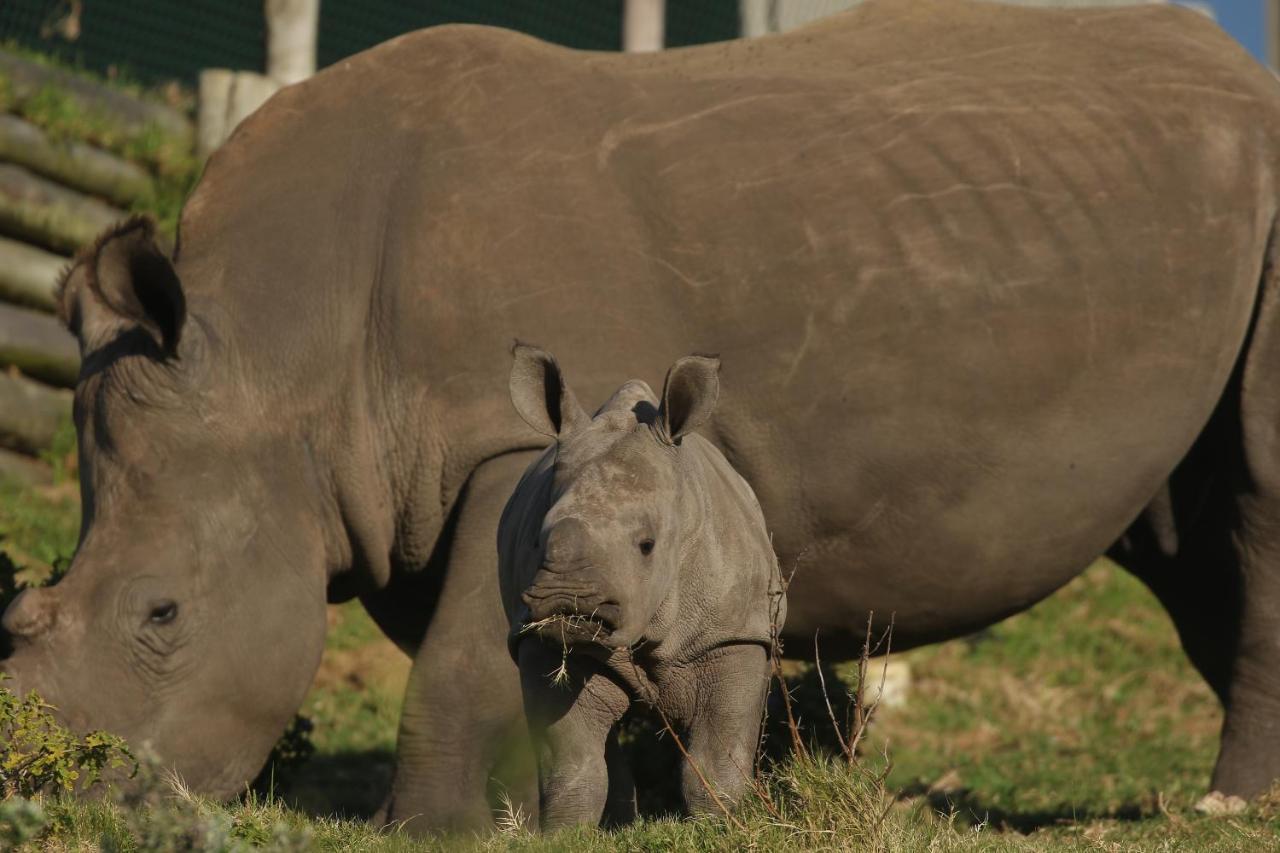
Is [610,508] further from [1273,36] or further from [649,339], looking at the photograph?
[1273,36]

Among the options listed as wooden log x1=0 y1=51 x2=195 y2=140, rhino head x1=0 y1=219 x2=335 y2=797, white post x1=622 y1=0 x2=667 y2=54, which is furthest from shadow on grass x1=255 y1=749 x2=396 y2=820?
white post x1=622 y1=0 x2=667 y2=54

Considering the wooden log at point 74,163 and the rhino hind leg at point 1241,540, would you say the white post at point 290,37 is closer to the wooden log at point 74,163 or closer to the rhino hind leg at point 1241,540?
the wooden log at point 74,163

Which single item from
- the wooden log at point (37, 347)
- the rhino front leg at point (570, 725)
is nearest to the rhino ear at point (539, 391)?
the rhino front leg at point (570, 725)

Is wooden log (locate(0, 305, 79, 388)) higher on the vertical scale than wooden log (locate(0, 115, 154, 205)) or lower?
lower

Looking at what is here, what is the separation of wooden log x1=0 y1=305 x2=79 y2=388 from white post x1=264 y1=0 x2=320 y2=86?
219cm

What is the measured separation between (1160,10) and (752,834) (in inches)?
160

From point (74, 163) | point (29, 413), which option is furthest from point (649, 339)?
Answer: point (74, 163)

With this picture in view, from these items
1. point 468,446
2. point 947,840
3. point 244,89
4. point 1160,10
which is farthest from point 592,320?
point 244,89

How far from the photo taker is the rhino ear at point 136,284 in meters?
5.80

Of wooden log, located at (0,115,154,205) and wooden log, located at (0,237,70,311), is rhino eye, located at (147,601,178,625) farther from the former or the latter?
wooden log, located at (0,115,154,205)

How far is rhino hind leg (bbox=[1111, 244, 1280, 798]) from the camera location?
6.70 metres

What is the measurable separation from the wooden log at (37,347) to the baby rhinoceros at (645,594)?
587 centimetres

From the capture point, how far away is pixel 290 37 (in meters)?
11.5

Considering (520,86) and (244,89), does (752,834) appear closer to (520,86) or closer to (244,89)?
(520,86)
